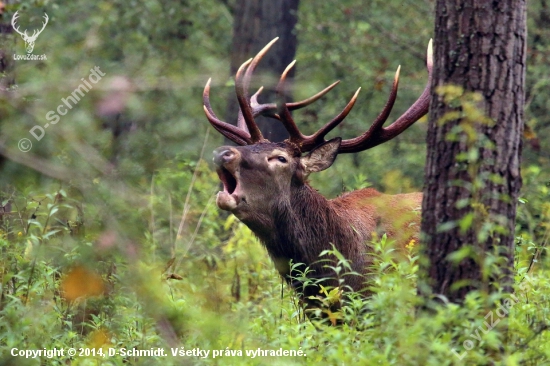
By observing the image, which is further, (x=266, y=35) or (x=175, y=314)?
(x=266, y=35)

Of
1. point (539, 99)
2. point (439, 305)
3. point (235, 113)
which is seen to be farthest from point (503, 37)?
point (539, 99)

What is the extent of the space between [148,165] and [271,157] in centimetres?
381

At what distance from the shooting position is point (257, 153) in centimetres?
569

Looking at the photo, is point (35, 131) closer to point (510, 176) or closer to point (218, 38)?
point (510, 176)

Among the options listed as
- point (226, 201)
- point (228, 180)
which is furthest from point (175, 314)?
point (228, 180)

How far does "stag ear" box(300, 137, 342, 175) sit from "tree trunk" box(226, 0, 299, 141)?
3.86m

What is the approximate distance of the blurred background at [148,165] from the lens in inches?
74.6

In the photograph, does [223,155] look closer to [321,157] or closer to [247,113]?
[247,113]

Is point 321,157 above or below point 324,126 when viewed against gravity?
below

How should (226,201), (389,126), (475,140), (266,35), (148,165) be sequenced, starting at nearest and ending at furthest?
1. (148,165)
2. (475,140)
3. (226,201)
4. (389,126)
5. (266,35)

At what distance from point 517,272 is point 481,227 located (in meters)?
1.48

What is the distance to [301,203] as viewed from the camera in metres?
5.79

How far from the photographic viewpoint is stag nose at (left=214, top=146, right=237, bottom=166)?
17.7ft

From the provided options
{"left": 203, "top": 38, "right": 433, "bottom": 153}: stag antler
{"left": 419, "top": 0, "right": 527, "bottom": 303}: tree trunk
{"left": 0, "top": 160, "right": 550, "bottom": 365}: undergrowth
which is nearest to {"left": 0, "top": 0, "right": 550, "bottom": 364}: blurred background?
{"left": 0, "top": 160, "right": 550, "bottom": 365}: undergrowth
